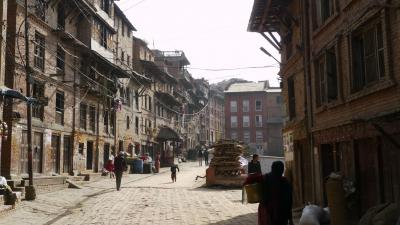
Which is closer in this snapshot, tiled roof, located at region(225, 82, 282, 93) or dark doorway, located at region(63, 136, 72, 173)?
dark doorway, located at region(63, 136, 72, 173)

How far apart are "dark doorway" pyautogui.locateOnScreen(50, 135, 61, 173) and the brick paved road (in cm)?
687

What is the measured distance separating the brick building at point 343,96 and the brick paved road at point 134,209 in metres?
2.63

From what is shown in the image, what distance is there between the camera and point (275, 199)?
24.7 feet

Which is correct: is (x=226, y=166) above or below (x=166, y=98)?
below

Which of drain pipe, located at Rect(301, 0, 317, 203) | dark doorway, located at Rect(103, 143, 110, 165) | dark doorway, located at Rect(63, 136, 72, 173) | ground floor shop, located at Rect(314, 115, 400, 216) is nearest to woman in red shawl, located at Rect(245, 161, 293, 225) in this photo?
ground floor shop, located at Rect(314, 115, 400, 216)

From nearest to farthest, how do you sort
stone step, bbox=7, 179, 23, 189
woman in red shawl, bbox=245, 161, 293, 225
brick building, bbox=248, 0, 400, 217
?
woman in red shawl, bbox=245, 161, 293, 225 → brick building, bbox=248, 0, 400, 217 → stone step, bbox=7, 179, 23, 189

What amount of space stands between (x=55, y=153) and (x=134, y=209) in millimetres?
14847

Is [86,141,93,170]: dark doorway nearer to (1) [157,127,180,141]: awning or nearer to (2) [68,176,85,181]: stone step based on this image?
(2) [68,176,85,181]: stone step

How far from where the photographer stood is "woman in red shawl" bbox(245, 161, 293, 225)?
754cm

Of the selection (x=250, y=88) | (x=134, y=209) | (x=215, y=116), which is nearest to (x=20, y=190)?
(x=134, y=209)

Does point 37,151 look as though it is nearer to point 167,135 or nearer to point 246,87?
point 167,135

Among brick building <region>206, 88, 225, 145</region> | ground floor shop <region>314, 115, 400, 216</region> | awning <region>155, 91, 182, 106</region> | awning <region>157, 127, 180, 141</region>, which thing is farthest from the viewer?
brick building <region>206, 88, 225, 145</region>

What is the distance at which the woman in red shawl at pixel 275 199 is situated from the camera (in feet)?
24.7

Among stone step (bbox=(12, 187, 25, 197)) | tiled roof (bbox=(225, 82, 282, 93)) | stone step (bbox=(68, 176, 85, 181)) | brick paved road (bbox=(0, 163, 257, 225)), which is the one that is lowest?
brick paved road (bbox=(0, 163, 257, 225))
